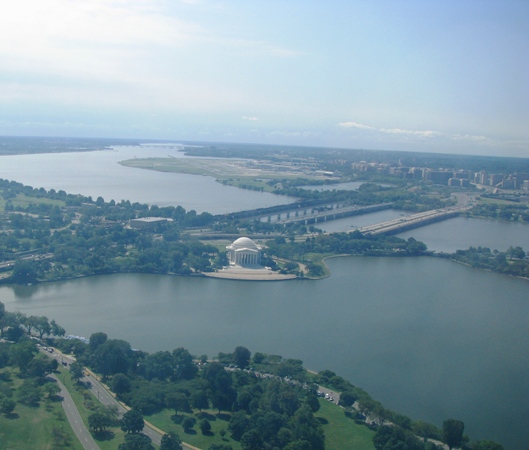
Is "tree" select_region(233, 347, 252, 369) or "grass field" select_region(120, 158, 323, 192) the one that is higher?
"grass field" select_region(120, 158, 323, 192)

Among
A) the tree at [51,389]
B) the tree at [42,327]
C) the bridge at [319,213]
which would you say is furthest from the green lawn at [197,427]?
the bridge at [319,213]

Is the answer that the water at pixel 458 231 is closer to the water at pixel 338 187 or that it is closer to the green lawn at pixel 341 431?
the water at pixel 338 187

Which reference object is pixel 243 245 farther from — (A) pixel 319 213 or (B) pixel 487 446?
(A) pixel 319 213

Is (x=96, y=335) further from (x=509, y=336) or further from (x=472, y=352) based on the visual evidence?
(x=509, y=336)

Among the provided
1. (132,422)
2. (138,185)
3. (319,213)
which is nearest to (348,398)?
(132,422)

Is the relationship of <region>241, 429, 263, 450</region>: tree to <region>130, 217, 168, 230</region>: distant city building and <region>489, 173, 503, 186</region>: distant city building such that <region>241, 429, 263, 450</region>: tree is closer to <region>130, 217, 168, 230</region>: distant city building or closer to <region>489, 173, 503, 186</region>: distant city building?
<region>130, 217, 168, 230</region>: distant city building

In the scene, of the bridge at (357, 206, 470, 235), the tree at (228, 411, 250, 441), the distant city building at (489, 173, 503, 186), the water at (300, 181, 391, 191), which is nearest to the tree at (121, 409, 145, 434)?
the tree at (228, 411, 250, 441)
